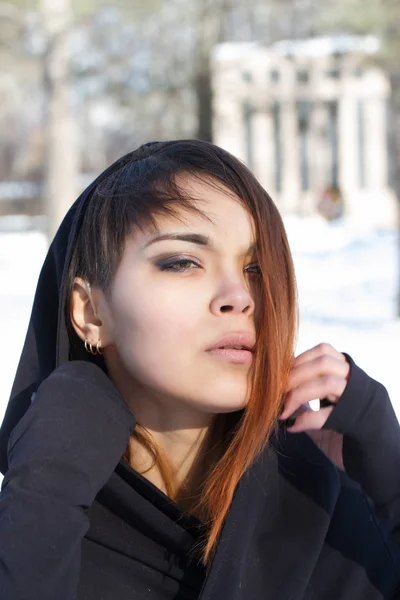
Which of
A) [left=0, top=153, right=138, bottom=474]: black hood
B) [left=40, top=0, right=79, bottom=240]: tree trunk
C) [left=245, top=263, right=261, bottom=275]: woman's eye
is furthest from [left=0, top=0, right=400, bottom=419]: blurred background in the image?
[left=245, top=263, right=261, bottom=275]: woman's eye

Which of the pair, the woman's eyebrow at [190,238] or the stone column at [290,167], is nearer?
the woman's eyebrow at [190,238]

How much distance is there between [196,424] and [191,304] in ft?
1.01

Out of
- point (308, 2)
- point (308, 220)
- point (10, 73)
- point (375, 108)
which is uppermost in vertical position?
point (308, 2)

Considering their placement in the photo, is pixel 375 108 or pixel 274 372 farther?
pixel 375 108

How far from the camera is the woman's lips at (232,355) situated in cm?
158

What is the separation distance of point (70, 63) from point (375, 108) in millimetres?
17149

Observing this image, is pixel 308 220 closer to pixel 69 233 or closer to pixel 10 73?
pixel 10 73

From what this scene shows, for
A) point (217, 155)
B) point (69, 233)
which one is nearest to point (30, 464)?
point (69, 233)

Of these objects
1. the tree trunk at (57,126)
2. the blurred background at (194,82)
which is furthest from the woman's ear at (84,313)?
the tree trunk at (57,126)

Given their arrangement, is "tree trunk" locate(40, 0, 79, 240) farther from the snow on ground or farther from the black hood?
the black hood

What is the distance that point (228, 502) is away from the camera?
5.36ft

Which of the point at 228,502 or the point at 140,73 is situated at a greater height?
the point at 228,502

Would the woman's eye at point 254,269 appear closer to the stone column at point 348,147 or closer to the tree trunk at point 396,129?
the tree trunk at point 396,129

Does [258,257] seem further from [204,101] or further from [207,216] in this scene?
[204,101]
